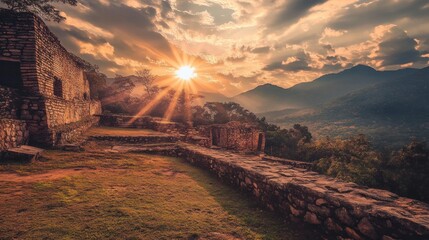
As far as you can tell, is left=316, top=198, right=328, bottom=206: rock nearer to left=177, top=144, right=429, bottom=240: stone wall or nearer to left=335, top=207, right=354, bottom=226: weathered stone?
left=177, top=144, right=429, bottom=240: stone wall

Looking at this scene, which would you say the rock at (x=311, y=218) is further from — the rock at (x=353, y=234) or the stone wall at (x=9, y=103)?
the stone wall at (x=9, y=103)

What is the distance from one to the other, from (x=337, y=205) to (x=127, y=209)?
11.0 ft

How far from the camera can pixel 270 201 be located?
438cm

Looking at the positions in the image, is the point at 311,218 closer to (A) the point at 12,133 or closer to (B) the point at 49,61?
(A) the point at 12,133

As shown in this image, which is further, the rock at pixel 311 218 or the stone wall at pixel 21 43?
the stone wall at pixel 21 43

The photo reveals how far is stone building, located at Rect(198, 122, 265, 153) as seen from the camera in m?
24.5

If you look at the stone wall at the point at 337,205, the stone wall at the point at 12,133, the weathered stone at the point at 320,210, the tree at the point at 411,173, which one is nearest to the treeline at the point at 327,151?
the tree at the point at 411,173

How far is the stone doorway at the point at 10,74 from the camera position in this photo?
845cm

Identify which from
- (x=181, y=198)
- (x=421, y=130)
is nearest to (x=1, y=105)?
(x=181, y=198)

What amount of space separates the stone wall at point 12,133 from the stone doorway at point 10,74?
2049mm

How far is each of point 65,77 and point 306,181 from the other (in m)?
14.5

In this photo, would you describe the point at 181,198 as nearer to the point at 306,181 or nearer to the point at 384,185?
the point at 306,181

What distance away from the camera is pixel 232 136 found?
83.6ft

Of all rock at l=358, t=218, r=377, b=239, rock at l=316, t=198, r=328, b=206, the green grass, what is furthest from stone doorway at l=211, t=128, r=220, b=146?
rock at l=358, t=218, r=377, b=239
